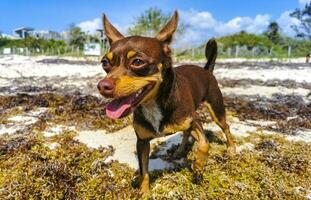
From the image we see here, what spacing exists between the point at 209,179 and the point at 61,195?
1765 mm

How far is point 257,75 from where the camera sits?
655 inches

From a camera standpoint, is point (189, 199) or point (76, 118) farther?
point (76, 118)

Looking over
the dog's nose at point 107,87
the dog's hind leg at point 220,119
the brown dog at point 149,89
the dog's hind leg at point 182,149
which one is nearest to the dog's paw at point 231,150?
the dog's hind leg at point 220,119

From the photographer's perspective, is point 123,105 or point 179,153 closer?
point 123,105

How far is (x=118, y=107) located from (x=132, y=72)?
350mm

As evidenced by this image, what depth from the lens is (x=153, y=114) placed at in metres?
4.17

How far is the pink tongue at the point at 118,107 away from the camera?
354cm

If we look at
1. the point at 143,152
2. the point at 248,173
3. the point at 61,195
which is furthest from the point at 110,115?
the point at 248,173

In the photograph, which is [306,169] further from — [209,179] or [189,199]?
[189,199]

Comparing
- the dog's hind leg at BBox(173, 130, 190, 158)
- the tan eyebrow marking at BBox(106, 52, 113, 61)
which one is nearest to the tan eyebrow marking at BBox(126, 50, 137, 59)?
the tan eyebrow marking at BBox(106, 52, 113, 61)

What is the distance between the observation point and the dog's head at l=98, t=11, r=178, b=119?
136 inches

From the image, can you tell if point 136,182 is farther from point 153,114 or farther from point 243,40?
point 243,40

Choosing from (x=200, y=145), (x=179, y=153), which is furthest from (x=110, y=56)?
(x=179, y=153)

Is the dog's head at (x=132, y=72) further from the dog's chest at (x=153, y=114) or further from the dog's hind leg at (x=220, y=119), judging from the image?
the dog's hind leg at (x=220, y=119)
